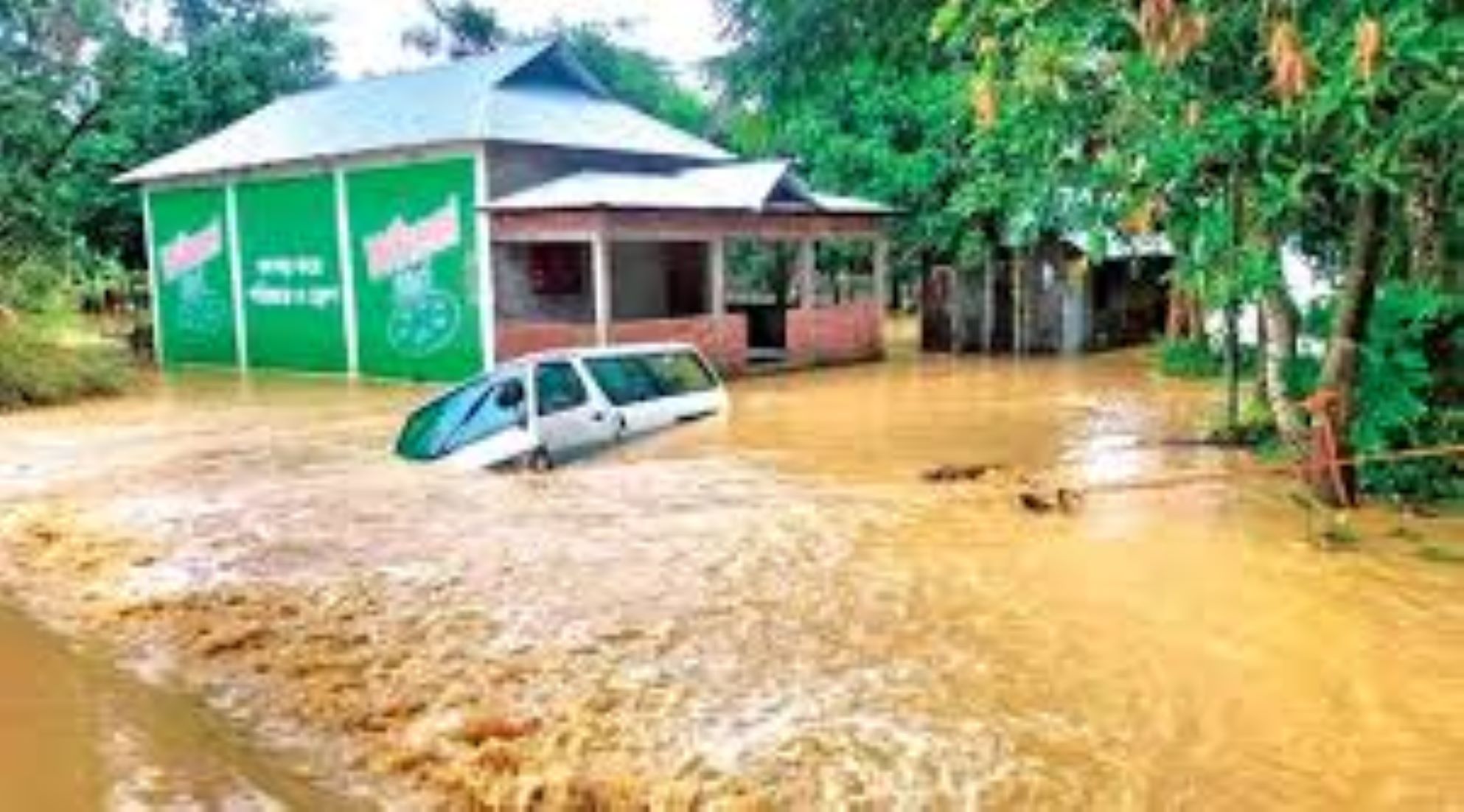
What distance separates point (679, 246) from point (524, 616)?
19.8 meters

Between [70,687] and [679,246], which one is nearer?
[70,687]

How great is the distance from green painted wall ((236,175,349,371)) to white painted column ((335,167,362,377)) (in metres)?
0.09

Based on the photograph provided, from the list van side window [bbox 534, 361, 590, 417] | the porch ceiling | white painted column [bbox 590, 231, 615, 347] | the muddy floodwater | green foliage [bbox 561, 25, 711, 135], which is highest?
green foliage [bbox 561, 25, 711, 135]

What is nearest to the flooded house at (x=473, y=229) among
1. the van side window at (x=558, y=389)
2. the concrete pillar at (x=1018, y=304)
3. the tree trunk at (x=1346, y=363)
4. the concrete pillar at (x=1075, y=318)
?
the concrete pillar at (x=1018, y=304)

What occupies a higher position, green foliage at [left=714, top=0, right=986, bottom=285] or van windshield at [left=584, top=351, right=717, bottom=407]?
green foliage at [left=714, top=0, right=986, bottom=285]

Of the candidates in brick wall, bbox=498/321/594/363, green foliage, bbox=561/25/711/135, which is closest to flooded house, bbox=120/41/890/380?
brick wall, bbox=498/321/594/363

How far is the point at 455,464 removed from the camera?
13.6m

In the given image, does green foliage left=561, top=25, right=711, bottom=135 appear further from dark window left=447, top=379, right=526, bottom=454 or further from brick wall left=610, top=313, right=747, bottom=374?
dark window left=447, top=379, right=526, bottom=454

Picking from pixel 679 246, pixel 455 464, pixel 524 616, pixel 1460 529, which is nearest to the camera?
pixel 524 616

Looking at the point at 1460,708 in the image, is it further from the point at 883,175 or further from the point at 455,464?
the point at 883,175

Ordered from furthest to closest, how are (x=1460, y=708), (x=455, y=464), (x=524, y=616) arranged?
(x=455, y=464) → (x=524, y=616) → (x=1460, y=708)

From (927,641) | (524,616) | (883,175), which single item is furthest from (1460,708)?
(883,175)

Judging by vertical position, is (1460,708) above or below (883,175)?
below

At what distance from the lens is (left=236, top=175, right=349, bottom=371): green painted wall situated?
2633 centimetres
